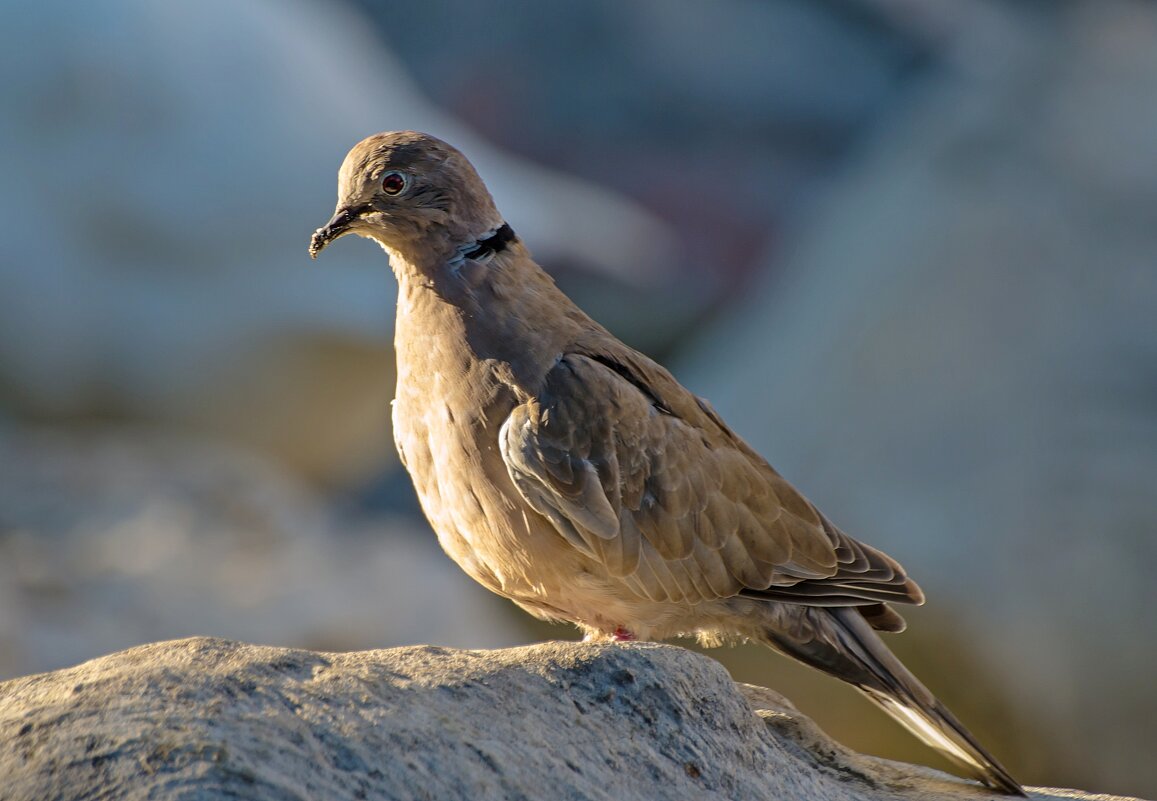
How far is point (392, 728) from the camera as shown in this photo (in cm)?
232

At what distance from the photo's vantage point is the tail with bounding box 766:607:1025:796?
3.45 m

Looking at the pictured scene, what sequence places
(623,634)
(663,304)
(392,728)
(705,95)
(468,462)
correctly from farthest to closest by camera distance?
1. (705,95)
2. (663,304)
3. (623,634)
4. (468,462)
5. (392,728)

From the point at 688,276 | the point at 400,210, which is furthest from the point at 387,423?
the point at 400,210

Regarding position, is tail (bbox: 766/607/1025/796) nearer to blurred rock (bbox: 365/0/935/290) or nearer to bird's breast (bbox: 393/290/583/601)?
bird's breast (bbox: 393/290/583/601)

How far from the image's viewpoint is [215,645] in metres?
2.55

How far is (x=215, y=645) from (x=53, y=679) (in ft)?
0.95

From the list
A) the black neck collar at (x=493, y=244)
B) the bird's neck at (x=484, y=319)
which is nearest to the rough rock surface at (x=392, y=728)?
the bird's neck at (x=484, y=319)

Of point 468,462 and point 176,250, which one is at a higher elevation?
point 176,250

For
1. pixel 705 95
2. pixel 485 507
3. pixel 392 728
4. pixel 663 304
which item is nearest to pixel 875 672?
pixel 485 507

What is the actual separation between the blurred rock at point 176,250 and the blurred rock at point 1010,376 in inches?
98.2

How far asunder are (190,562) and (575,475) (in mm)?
4263

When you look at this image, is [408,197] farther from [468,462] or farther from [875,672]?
[875,672]

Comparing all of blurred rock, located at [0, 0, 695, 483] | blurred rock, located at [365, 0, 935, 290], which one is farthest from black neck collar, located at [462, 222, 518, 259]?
blurred rock, located at [365, 0, 935, 290]

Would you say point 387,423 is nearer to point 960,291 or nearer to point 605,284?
point 605,284
